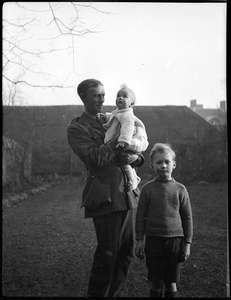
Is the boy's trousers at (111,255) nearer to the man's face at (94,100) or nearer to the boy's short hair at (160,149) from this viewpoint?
the boy's short hair at (160,149)

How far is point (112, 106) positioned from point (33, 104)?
2.34 ft

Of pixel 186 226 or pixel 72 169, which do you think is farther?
pixel 72 169

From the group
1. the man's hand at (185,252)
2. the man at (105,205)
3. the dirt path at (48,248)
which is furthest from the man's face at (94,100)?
the man's hand at (185,252)

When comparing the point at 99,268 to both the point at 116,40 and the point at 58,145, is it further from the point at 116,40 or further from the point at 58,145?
the point at 116,40

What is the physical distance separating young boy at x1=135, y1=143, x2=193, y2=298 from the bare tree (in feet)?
3.41

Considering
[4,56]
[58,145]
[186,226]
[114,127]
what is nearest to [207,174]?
[186,226]

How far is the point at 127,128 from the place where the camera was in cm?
196

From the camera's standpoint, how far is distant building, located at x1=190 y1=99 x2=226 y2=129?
7.34 ft

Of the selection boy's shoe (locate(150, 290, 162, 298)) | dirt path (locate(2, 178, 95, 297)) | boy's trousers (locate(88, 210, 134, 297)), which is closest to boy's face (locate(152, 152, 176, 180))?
boy's trousers (locate(88, 210, 134, 297))

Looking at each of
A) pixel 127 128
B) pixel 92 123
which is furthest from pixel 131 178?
pixel 92 123

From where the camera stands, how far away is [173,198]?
2064 mm

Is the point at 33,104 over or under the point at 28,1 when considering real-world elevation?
under

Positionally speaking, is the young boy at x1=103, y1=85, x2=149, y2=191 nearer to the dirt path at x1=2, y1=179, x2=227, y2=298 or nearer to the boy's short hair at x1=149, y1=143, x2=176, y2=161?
the boy's short hair at x1=149, y1=143, x2=176, y2=161

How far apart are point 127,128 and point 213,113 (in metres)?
0.76
